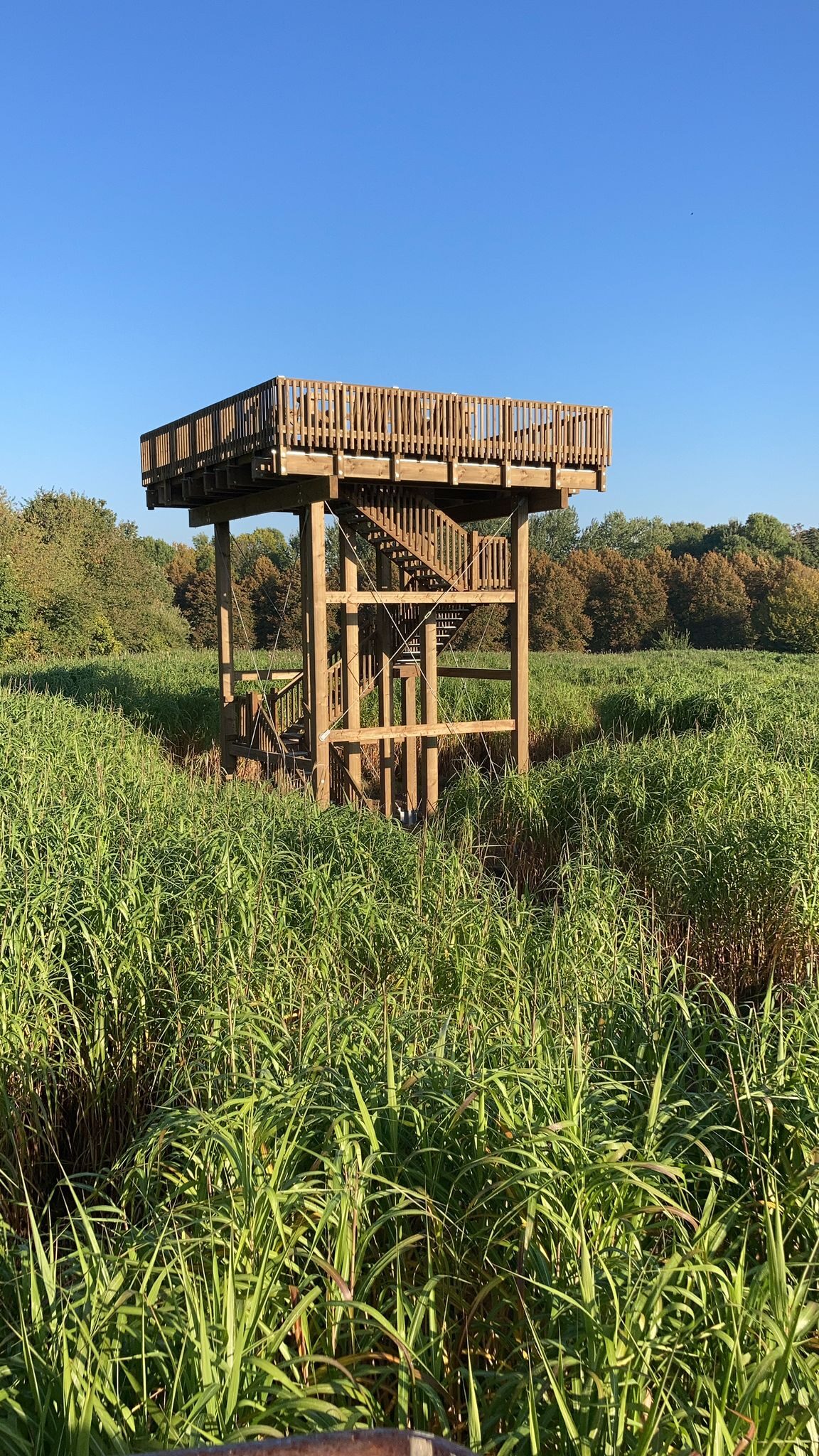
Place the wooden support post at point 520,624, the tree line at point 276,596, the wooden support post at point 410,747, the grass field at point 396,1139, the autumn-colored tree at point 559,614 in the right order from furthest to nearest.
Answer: the autumn-colored tree at point 559,614 → the tree line at point 276,596 → the wooden support post at point 410,747 → the wooden support post at point 520,624 → the grass field at point 396,1139

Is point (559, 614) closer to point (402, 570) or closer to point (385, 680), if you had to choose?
point (385, 680)

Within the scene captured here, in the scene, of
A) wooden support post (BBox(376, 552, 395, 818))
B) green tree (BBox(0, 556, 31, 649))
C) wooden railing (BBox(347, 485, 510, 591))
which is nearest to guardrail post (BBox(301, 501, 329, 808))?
wooden railing (BBox(347, 485, 510, 591))

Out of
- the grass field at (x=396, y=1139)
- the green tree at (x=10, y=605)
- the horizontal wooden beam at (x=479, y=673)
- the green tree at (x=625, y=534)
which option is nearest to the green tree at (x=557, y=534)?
the green tree at (x=625, y=534)

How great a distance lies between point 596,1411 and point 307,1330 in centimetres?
98

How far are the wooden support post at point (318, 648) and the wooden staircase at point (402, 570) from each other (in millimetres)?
315

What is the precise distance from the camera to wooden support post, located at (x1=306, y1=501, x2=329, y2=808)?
1425cm

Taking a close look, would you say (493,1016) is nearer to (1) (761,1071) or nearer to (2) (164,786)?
(1) (761,1071)

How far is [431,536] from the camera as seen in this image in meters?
15.2

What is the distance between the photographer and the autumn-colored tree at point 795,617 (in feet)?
192

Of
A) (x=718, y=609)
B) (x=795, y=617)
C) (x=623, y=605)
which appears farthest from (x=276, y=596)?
(x=795, y=617)

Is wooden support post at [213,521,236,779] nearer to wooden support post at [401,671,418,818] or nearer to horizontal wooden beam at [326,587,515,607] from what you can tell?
wooden support post at [401,671,418,818]

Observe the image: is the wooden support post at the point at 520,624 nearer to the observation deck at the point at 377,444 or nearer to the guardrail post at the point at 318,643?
the observation deck at the point at 377,444

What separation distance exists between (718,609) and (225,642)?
5233 cm

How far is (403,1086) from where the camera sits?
4.04m
